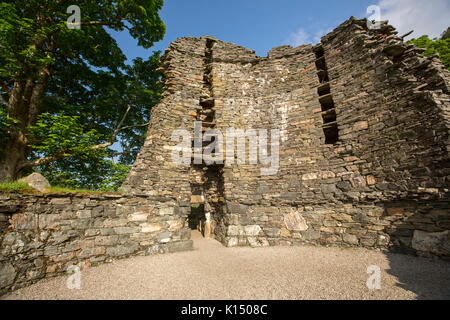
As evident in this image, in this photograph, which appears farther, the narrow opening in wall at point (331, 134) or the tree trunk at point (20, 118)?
the tree trunk at point (20, 118)

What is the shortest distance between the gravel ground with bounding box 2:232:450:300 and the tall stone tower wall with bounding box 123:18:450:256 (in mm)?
882

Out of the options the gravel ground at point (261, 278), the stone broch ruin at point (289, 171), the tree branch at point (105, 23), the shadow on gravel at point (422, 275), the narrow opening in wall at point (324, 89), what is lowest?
the gravel ground at point (261, 278)

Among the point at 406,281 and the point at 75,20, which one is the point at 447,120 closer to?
the point at 406,281

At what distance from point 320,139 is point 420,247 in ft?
11.7

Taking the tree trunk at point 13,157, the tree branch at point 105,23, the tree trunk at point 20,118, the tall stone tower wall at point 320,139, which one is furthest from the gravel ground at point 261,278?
the tree branch at point 105,23

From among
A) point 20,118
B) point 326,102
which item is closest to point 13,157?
point 20,118

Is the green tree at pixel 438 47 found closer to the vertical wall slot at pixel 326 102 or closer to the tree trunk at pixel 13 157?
the vertical wall slot at pixel 326 102

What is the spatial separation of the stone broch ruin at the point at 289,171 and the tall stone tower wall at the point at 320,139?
0.03 meters

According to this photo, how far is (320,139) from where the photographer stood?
5.97 m

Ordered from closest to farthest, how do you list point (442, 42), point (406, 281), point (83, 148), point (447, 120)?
point (406, 281) < point (447, 120) < point (83, 148) < point (442, 42)

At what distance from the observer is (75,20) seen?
7.72 m

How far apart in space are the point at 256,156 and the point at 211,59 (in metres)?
5.14

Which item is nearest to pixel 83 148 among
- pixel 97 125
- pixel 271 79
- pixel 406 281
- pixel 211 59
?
pixel 97 125

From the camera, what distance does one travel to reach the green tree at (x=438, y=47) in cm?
1038
